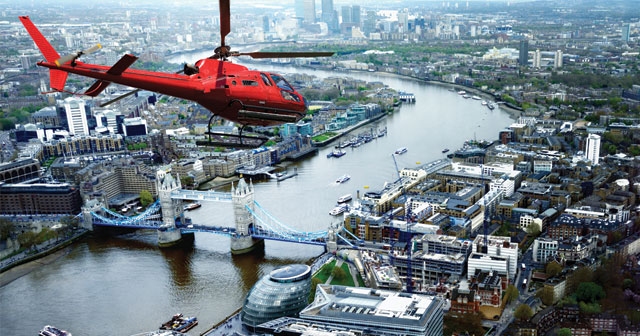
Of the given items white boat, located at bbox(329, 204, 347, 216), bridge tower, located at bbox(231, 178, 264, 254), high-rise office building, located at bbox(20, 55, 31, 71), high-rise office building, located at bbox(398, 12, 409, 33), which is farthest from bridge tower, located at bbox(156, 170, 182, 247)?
high-rise office building, located at bbox(398, 12, 409, 33)

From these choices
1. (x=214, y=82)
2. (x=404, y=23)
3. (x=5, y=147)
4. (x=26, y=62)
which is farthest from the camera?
(x=404, y=23)

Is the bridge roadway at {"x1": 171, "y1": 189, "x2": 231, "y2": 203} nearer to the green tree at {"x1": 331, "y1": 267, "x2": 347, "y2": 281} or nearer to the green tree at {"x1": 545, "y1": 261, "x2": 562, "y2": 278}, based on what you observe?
the green tree at {"x1": 331, "y1": 267, "x2": 347, "y2": 281}

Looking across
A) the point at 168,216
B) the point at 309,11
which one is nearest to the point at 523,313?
the point at 168,216

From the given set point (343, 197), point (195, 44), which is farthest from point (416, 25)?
point (343, 197)

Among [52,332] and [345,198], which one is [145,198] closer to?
[345,198]

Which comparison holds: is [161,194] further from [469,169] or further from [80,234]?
[469,169]

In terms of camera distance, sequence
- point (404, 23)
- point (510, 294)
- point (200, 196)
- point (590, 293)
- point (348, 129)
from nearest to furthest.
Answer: point (590, 293) < point (510, 294) < point (200, 196) < point (348, 129) < point (404, 23)

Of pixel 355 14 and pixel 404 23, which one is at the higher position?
pixel 355 14
